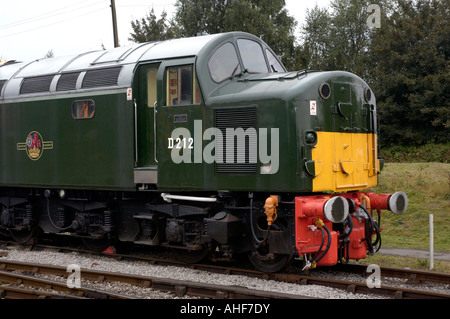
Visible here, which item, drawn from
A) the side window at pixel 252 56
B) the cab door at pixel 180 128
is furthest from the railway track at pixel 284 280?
the side window at pixel 252 56

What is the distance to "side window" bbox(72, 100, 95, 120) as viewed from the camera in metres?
11.1

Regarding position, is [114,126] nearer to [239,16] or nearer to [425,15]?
[239,16]

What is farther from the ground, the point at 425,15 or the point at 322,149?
the point at 425,15

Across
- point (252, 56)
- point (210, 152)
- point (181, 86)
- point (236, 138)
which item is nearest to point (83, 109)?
point (181, 86)

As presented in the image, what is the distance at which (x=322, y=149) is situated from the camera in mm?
9000

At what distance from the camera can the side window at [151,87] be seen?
10.3m

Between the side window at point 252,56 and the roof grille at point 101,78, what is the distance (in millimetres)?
2432

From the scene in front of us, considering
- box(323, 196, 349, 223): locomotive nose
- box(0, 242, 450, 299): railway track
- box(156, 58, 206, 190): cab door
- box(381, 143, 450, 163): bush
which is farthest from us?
box(381, 143, 450, 163): bush

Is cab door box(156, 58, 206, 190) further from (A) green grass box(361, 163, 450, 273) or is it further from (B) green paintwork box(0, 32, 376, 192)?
(A) green grass box(361, 163, 450, 273)

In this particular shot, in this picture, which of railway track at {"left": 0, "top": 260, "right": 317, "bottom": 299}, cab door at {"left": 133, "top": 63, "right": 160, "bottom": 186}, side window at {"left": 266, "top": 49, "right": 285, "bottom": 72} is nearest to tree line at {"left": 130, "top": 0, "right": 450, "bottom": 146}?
side window at {"left": 266, "top": 49, "right": 285, "bottom": 72}

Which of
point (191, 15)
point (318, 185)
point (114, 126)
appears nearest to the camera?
point (318, 185)

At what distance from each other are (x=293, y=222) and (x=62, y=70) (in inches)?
248

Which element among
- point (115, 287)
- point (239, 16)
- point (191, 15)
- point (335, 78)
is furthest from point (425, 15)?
point (115, 287)

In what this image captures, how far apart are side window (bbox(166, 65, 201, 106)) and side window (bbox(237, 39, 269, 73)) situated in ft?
4.01
